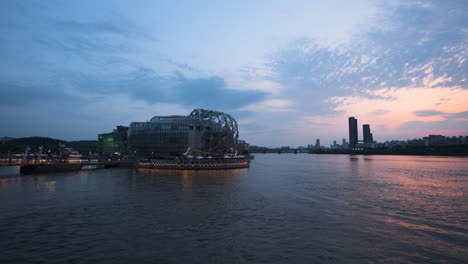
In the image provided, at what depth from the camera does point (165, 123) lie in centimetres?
14875

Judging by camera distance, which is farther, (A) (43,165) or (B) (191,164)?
(B) (191,164)

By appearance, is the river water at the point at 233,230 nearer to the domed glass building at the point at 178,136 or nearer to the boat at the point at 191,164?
the boat at the point at 191,164

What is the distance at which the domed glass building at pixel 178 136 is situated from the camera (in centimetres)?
14338

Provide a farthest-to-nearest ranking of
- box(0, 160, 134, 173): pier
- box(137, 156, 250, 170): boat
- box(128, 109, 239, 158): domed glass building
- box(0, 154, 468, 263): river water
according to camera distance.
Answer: box(128, 109, 239, 158): domed glass building
box(137, 156, 250, 170): boat
box(0, 160, 134, 173): pier
box(0, 154, 468, 263): river water

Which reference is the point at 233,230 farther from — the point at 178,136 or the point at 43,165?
the point at 178,136

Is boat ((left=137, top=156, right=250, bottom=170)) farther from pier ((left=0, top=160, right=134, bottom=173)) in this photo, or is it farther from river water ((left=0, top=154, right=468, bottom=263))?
river water ((left=0, top=154, right=468, bottom=263))

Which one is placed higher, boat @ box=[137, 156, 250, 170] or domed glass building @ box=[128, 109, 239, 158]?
domed glass building @ box=[128, 109, 239, 158]

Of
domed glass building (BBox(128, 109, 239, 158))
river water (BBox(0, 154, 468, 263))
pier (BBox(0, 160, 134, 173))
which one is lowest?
river water (BBox(0, 154, 468, 263))

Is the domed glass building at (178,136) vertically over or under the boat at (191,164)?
over

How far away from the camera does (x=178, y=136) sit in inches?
5655

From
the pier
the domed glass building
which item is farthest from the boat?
the domed glass building

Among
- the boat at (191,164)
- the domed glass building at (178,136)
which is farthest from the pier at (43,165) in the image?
the domed glass building at (178,136)

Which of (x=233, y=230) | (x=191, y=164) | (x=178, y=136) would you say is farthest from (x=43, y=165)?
(x=233, y=230)

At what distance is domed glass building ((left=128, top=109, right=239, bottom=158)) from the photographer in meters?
143
